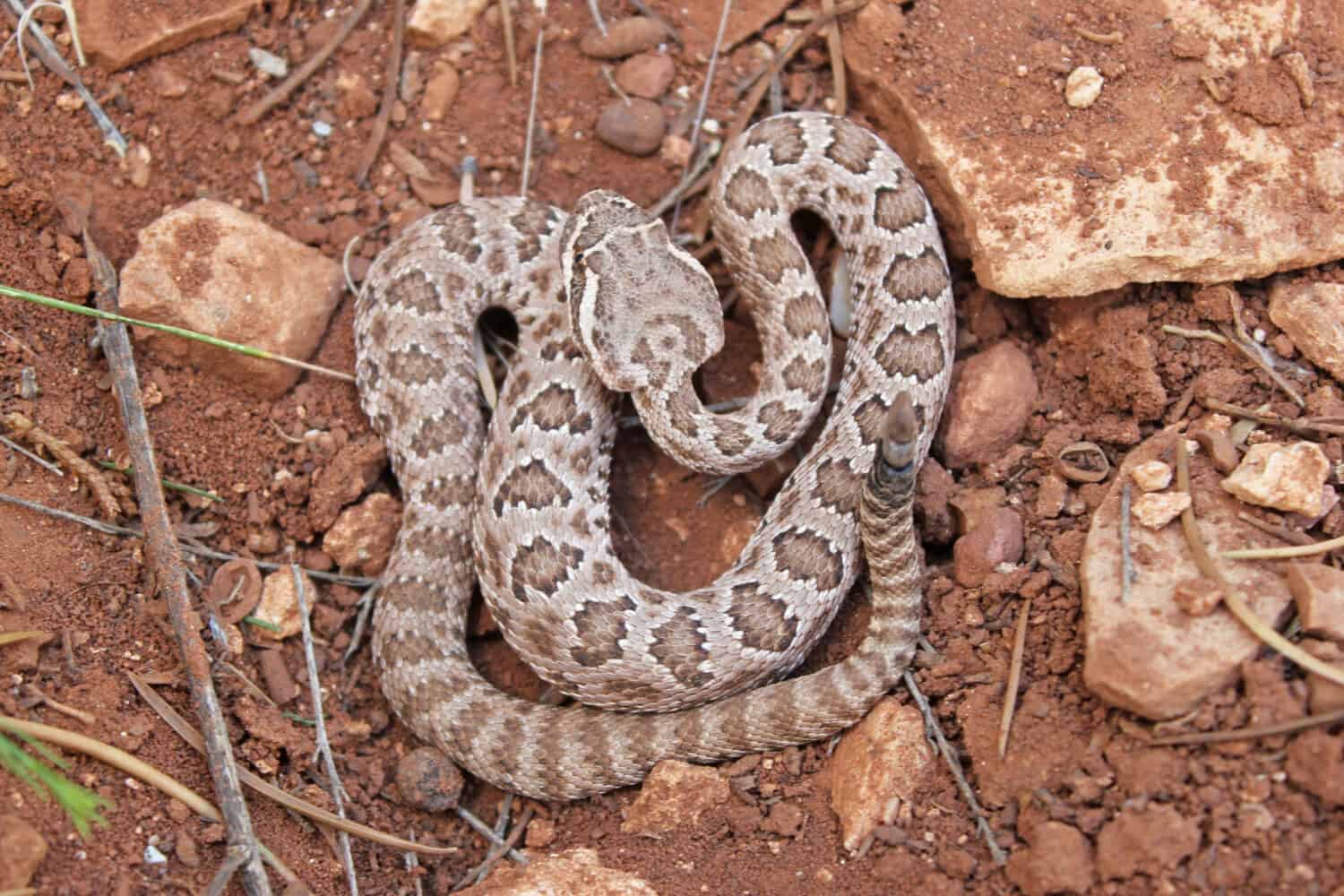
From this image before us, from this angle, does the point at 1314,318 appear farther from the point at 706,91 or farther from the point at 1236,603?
the point at 706,91

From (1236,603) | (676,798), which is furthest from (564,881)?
(1236,603)

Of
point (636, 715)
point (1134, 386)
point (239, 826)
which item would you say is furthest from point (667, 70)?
point (239, 826)

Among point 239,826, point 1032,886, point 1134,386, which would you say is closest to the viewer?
point 1032,886

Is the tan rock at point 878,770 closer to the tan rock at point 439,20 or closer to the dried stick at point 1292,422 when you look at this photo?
the dried stick at point 1292,422

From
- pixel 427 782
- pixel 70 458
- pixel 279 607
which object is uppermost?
pixel 70 458

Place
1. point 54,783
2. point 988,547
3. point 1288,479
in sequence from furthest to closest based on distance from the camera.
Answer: point 988,547, point 1288,479, point 54,783

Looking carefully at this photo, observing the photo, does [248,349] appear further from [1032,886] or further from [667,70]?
[1032,886]

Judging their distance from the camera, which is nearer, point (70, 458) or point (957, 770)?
point (957, 770)

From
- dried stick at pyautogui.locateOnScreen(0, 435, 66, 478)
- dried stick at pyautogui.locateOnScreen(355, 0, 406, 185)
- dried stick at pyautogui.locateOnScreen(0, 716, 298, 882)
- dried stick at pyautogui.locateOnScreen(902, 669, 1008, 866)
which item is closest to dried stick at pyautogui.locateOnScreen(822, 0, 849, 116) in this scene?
dried stick at pyautogui.locateOnScreen(355, 0, 406, 185)
